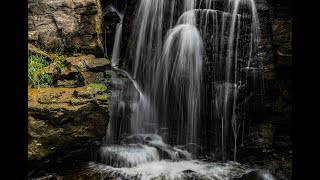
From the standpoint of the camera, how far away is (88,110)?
5.56 m

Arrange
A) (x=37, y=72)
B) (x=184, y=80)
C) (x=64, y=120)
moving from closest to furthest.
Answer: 1. (x=64, y=120)
2. (x=37, y=72)
3. (x=184, y=80)

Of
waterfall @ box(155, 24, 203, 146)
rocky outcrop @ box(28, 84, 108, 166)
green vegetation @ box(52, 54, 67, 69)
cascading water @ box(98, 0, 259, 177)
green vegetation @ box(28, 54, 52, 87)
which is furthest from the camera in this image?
waterfall @ box(155, 24, 203, 146)

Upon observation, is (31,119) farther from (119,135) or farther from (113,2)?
(113,2)

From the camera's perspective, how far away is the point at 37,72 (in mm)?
6035

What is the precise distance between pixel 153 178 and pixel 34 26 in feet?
17.2

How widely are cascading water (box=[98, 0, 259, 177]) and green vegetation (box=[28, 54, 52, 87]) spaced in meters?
1.86

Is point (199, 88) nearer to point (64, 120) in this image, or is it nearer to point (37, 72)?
point (64, 120)

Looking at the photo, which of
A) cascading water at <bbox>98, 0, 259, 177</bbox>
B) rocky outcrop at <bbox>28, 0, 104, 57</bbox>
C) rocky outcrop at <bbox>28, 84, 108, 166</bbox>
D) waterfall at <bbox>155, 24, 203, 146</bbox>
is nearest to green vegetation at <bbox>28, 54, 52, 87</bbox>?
rocky outcrop at <bbox>28, 84, 108, 166</bbox>

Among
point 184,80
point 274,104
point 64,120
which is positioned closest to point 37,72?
point 64,120

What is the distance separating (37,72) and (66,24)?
6.58 feet

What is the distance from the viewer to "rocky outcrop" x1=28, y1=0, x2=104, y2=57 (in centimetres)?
722

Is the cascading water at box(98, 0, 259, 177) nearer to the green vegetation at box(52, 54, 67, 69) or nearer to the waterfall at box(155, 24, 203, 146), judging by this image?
the waterfall at box(155, 24, 203, 146)

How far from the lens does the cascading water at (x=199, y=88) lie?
283 inches

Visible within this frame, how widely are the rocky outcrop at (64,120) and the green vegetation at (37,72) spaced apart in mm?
351
